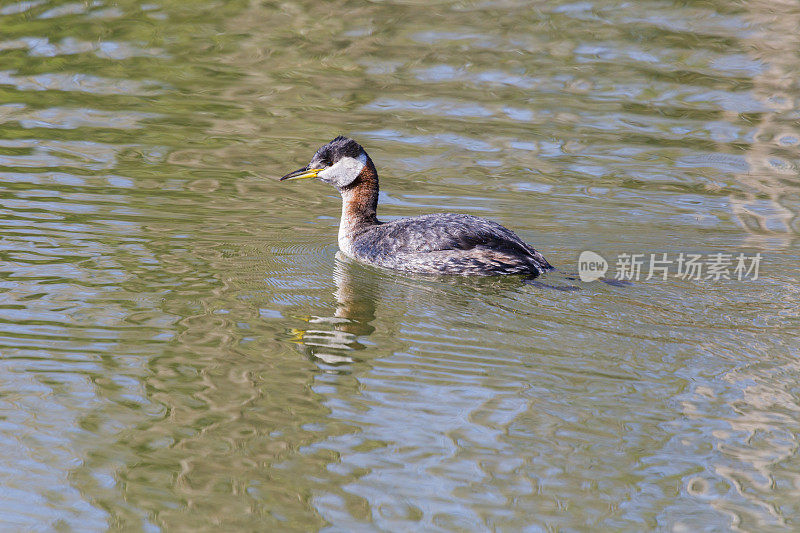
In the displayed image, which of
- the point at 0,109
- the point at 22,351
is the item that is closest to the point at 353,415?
the point at 22,351

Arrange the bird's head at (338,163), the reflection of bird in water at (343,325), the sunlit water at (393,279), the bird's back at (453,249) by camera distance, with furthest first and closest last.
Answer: the bird's head at (338,163) → the bird's back at (453,249) → the reflection of bird in water at (343,325) → the sunlit water at (393,279)

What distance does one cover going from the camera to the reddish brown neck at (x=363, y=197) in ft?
31.7

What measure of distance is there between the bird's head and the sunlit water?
0.58 metres

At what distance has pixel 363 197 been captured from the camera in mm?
9703

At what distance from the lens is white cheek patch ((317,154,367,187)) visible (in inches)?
379

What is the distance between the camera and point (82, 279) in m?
8.12

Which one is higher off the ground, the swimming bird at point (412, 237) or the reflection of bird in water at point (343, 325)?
the swimming bird at point (412, 237)

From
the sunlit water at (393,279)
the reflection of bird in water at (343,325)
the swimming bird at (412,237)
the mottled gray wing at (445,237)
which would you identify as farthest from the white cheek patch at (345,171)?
the reflection of bird in water at (343,325)

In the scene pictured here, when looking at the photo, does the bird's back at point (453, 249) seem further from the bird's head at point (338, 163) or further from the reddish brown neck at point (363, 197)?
the bird's head at point (338, 163)

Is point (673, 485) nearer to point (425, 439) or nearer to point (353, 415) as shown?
point (425, 439)

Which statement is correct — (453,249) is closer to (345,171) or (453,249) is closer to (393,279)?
(393,279)

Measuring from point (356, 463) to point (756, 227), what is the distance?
580 cm

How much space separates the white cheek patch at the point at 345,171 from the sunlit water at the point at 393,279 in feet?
1.92

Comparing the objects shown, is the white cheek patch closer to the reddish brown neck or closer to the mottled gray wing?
the reddish brown neck
